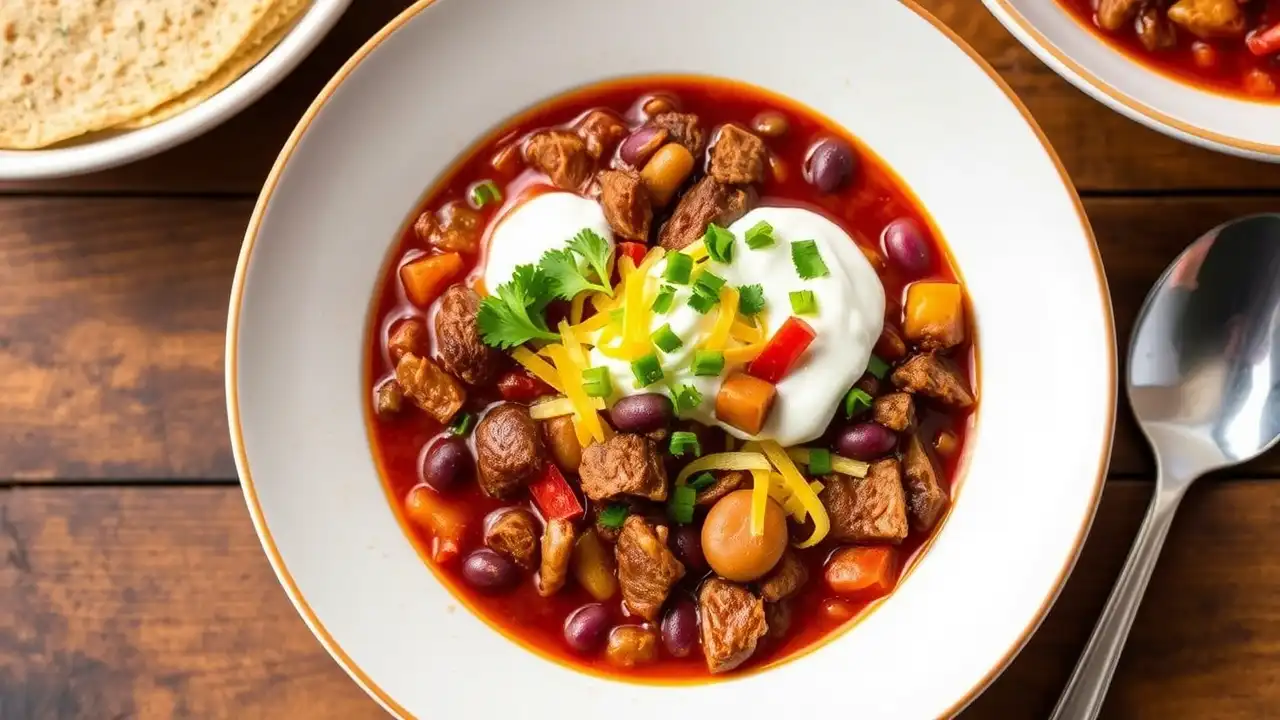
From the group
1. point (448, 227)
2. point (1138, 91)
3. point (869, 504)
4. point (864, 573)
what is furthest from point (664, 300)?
point (1138, 91)

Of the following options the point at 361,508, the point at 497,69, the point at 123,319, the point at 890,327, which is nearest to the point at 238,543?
the point at 361,508

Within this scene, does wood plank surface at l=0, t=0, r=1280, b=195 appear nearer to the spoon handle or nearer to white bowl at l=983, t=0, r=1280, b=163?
white bowl at l=983, t=0, r=1280, b=163

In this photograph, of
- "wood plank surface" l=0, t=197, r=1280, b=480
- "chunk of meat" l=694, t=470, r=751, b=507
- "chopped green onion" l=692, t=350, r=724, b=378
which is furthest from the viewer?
"wood plank surface" l=0, t=197, r=1280, b=480

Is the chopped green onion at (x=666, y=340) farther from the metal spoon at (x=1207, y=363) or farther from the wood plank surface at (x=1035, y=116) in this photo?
the metal spoon at (x=1207, y=363)

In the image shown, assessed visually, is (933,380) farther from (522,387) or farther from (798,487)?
(522,387)

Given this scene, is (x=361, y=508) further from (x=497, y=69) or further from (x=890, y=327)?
(x=890, y=327)

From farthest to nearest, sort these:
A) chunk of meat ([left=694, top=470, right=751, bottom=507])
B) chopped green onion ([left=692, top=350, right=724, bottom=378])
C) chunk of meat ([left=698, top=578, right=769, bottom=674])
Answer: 1. chunk of meat ([left=694, top=470, right=751, bottom=507])
2. chunk of meat ([left=698, top=578, right=769, bottom=674])
3. chopped green onion ([left=692, top=350, right=724, bottom=378])

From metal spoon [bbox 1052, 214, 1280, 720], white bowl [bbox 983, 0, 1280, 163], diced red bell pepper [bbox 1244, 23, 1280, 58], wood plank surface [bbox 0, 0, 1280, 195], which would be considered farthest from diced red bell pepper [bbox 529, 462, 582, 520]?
diced red bell pepper [bbox 1244, 23, 1280, 58]

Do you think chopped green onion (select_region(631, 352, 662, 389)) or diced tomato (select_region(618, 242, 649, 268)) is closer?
chopped green onion (select_region(631, 352, 662, 389))
